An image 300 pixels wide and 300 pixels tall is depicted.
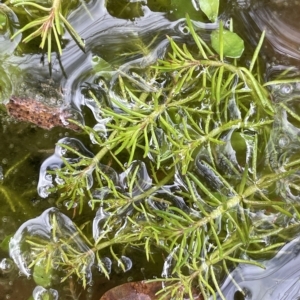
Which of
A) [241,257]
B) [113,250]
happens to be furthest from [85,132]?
[241,257]

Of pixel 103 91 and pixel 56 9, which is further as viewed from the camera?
pixel 103 91

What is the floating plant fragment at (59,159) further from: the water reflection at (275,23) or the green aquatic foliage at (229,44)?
the water reflection at (275,23)

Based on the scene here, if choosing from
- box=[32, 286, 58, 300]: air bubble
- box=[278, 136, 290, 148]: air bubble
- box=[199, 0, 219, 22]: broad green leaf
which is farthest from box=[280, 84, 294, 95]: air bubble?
box=[32, 286, 58, 300]: air bubble

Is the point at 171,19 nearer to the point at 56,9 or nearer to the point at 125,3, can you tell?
the point at 125,3

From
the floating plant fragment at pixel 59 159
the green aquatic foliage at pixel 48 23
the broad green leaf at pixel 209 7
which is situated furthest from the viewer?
the floating plant fragment at pixel 59 159

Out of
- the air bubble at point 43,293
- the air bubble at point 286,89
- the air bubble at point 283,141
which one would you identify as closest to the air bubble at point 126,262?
the air bubble at point 43,293

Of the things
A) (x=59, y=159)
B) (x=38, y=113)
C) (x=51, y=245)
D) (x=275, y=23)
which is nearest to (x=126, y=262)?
(x=51, y=245)

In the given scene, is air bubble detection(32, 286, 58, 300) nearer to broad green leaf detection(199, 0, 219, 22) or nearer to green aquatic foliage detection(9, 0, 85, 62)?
green aquatic foliage detection(9, 0, 85, 62)

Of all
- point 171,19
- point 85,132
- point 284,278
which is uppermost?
point 171,19
